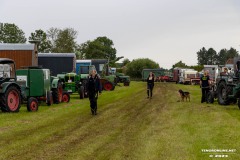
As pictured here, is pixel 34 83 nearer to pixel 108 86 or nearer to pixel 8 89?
pixel 8 89

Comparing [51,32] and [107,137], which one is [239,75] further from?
[51,32]

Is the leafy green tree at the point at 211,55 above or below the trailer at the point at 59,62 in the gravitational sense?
above

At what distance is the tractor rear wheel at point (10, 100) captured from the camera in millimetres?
16797

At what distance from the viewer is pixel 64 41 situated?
3420 inches

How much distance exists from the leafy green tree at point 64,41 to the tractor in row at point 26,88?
63275 mm

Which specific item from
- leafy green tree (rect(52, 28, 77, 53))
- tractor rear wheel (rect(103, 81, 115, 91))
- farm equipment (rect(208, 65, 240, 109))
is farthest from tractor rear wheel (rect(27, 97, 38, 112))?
leafy green tree (rect(52, 28, 77, 53))

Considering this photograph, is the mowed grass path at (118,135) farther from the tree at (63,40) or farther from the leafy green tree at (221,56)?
the leafy green tree at (221,56)

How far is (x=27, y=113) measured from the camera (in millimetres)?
17188

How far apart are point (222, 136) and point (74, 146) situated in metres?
3.91

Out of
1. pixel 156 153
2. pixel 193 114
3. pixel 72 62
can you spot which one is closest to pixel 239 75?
pixel 193 114

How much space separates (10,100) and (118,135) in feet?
24.0

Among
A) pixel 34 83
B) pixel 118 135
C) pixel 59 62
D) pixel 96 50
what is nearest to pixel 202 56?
pixel 96 50

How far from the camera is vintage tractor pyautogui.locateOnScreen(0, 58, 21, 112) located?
16.8 metres

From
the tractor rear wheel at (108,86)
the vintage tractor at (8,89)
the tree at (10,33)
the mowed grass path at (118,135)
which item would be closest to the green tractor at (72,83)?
the tractor rear wheel at (108,86)
